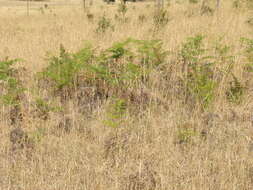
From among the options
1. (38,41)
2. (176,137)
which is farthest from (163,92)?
(38,41)

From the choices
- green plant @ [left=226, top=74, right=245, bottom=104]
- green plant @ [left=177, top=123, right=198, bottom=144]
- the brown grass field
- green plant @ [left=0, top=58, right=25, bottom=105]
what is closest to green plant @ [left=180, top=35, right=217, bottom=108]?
the brown grass field

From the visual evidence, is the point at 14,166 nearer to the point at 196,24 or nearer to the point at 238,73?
the point at 238,73

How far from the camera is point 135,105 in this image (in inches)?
110

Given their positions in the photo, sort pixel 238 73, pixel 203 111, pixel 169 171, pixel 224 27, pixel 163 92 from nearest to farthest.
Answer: pixel 169 171, pixel 203 111, pixel 163 92, pixel 238 73, pixel 224 27

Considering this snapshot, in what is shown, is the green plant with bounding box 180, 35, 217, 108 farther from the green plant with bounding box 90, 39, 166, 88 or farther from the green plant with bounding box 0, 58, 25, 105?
the green plant with bounding box 0, 58, 25, 105

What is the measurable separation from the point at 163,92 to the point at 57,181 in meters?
1.61

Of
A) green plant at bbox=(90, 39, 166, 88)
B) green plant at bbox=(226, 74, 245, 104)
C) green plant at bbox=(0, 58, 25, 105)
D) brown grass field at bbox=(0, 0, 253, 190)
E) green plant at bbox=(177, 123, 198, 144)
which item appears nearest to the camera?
brown grass field at bbox=(0, 0, 253, 190)

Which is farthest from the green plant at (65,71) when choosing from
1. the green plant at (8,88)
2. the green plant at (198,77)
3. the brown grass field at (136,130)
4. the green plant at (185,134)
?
the green plant at (185,134)

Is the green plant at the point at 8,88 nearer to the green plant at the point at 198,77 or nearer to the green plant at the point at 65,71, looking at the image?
the green plant at the point at 65,71

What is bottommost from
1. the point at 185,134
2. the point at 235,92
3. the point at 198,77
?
the point at 185,134

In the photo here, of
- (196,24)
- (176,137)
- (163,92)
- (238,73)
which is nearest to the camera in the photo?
(176,137)

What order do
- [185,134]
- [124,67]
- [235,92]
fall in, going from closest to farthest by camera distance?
[185,134] → [235,92] → [124,67]

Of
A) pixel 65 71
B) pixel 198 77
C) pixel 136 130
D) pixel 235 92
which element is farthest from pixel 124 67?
pixel 235 92

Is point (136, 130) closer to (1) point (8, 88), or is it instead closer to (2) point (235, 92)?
(2) point (235, 92)
